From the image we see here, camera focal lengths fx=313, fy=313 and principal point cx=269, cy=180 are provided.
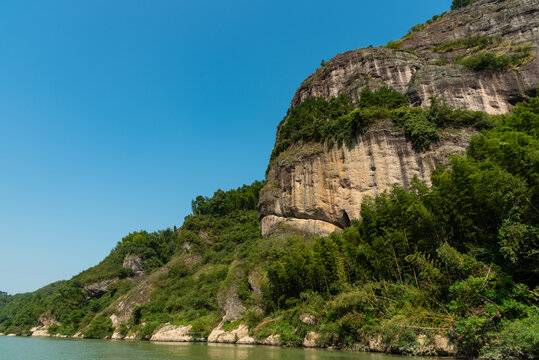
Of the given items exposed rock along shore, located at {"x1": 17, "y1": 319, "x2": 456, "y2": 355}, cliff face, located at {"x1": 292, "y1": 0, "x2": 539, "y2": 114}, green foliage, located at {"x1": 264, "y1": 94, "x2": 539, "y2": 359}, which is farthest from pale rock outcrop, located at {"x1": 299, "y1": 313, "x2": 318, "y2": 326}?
cliff face, located at {"x1": 292, "y1": 0, "x2": 539, "y2": 114}

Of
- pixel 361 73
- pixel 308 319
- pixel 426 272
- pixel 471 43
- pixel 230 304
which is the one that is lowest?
pixel 308 319

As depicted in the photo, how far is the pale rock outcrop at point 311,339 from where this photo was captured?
18.3 m

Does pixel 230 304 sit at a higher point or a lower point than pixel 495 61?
lower

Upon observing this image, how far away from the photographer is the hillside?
37.6ft

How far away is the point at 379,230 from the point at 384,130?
1426 cm

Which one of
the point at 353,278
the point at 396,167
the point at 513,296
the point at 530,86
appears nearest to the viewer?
the point at 513,296

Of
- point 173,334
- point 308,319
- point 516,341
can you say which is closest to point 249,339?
point 308,319

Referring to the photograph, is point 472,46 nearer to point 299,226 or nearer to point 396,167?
point 396,167

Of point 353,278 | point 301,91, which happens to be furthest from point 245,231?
point 353,278

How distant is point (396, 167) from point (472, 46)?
26242 millimetres

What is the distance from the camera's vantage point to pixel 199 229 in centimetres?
5156

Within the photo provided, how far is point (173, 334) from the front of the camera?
30.5 meters

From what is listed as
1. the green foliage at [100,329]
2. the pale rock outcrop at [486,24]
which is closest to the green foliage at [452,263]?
the green foliage at [100,329]

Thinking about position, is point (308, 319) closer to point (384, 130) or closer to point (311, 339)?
point (311, 339)
